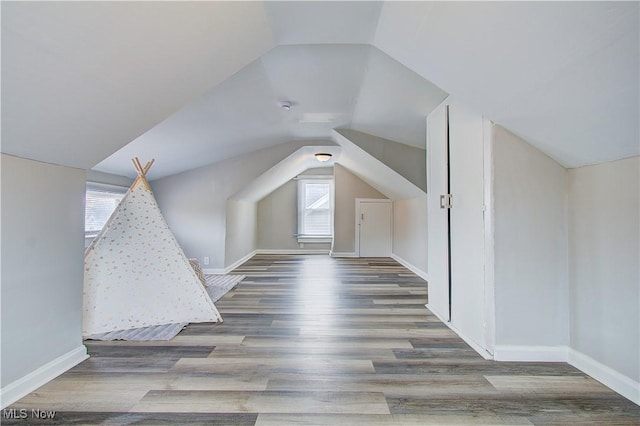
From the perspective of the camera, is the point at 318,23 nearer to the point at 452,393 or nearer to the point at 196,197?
the point at 452,393

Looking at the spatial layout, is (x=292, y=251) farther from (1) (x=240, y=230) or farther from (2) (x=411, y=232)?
(2) (x=411, y=232)

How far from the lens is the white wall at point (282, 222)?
8562 millimetres

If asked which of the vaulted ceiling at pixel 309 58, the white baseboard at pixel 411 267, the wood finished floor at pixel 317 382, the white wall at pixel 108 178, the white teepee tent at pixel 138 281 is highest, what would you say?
the vaulted ceiling at pixel 309 58

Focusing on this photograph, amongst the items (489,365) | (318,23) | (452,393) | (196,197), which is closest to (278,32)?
(318,23)

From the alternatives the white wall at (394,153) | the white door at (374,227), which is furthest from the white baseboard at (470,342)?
the white door at (374,227)

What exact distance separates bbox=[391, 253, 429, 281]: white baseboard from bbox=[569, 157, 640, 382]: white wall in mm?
2740

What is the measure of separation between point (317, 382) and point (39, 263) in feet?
5.99

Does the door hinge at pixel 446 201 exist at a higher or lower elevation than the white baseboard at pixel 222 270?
higher

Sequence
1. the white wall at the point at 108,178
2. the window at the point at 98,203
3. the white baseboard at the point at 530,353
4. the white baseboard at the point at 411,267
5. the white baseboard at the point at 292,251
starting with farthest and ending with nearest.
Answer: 1. the white baseboard at the point at 292,251
2. the white baseboard at the point at 411,267
3. the window at the point at 98,203
4. the white wall at the point at 108,178
5. the white baseboard at the point at 530,353

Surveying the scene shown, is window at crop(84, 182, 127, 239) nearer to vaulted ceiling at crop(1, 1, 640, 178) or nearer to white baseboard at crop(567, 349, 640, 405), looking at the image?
vaulted ceiling at crop(1, 1, 640, 178)

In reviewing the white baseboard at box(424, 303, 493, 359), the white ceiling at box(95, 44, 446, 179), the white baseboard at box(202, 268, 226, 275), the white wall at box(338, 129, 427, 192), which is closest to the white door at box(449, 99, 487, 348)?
the white baseboard at box(424, 303, 493, 359)

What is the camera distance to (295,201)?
28.2 ft

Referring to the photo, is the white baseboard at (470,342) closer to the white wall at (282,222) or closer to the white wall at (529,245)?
the white wall at (529,245)

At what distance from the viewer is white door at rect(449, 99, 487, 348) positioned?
7.66ft
